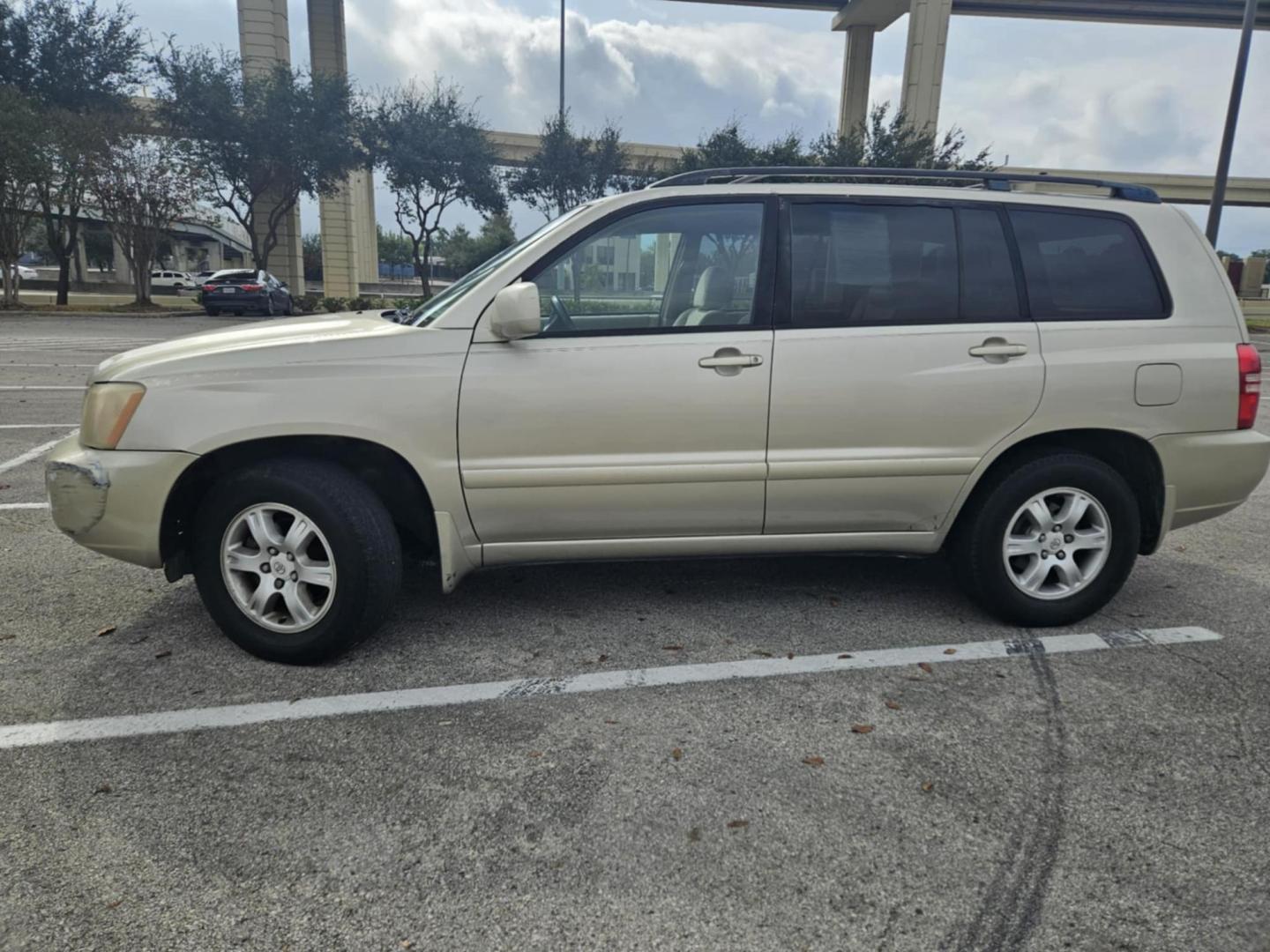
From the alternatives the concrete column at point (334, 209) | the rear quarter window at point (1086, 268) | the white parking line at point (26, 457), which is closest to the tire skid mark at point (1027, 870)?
the rear quarter window at point (1086, 268)

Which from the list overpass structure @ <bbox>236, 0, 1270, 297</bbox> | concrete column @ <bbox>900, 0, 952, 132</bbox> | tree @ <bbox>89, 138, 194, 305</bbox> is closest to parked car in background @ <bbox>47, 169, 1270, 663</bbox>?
tree @ <bbox>89, 138, 194, 305</bbox>

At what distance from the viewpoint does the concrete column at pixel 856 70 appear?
42.7 metres

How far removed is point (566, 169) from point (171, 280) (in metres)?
33.6

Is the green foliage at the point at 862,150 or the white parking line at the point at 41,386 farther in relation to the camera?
the green foliage at the point at 862,150

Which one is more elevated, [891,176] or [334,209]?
[334,209]

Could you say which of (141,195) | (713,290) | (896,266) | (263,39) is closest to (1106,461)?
(896,266)

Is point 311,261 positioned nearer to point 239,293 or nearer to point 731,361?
point 239,293

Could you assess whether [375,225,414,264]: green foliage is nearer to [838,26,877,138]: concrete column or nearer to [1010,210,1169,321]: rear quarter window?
[838,26,877,138]: concrete column

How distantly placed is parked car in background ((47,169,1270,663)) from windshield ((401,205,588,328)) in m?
0.03

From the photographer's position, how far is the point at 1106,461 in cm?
381

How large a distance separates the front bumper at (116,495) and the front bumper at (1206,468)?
393 cm

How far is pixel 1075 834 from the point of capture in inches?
90.7

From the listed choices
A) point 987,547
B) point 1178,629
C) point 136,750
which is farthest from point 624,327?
point 1178,629

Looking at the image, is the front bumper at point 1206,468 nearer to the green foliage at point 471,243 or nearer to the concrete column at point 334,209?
the concrete column at point 334,209
